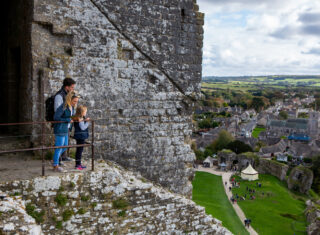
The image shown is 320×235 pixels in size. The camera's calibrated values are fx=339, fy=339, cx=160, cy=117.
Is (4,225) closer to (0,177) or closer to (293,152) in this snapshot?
(0,177)

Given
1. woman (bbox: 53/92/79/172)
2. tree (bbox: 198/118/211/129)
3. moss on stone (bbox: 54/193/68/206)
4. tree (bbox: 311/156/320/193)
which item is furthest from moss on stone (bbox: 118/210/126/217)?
tree (bbox: 198/118/211/129)

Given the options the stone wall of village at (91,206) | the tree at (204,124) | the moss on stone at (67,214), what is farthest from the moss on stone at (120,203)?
the tree at (204,124)

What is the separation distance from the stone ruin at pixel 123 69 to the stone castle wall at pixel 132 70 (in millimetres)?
19

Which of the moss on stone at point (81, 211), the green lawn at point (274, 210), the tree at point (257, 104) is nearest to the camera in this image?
the moss on stone at point (81, 211)

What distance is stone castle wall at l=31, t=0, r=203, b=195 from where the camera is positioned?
648cm

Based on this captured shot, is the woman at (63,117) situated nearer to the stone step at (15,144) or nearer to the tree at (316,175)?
the stone step at (15,144)

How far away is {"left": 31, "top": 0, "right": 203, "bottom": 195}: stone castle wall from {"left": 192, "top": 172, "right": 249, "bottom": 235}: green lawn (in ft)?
67.2

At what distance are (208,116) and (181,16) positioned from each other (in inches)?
4010

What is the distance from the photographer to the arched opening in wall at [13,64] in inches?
277

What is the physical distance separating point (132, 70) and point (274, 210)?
29.1m

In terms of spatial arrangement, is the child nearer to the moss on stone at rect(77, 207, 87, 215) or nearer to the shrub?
the moss on stone at rect(77, 207, 87, 215)

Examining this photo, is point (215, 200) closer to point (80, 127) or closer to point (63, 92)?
point (80, 127)

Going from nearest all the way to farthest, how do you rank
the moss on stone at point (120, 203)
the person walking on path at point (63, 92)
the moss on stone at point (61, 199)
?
the moss on stone at point (61, 199) < the moss on stone at point (120, 203) < the person walking on path at point (63, 92)

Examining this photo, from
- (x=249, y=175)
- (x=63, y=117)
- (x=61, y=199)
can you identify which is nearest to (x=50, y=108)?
(x=63, y=117)
